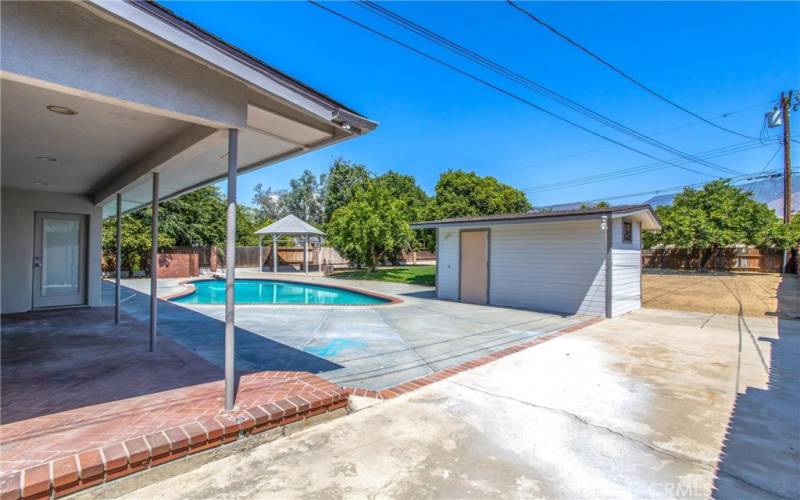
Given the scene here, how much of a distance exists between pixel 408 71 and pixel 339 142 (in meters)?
9.10

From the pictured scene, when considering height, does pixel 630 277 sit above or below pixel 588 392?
above

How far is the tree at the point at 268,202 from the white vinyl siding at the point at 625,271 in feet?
158

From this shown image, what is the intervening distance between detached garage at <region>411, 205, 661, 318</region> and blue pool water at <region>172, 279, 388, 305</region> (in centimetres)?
320

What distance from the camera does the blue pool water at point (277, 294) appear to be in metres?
13.0

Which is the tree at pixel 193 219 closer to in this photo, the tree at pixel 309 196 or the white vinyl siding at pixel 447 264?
the white vinyl siding at pixel 447 264

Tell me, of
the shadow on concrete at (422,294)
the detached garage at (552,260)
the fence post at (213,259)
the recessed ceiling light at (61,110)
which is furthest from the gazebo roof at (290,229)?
the recessed ceiling light at (61,110)

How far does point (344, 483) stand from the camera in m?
2.37

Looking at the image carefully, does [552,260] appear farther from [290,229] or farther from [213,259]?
[213,259]

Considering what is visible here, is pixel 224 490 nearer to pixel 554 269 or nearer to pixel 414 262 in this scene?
pixel 554 269

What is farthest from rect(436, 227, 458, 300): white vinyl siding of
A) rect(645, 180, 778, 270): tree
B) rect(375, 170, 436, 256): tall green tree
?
rect(645, 180, 778, 270): tree

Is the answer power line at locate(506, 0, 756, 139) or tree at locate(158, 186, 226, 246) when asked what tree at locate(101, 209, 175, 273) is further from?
power line at locate(506, 0, 756, 139)

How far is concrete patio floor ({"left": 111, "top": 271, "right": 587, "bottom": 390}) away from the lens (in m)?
4.80

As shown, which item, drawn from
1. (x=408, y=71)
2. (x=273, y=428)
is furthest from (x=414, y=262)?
(x=273, y=428)

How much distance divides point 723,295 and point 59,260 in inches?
751
